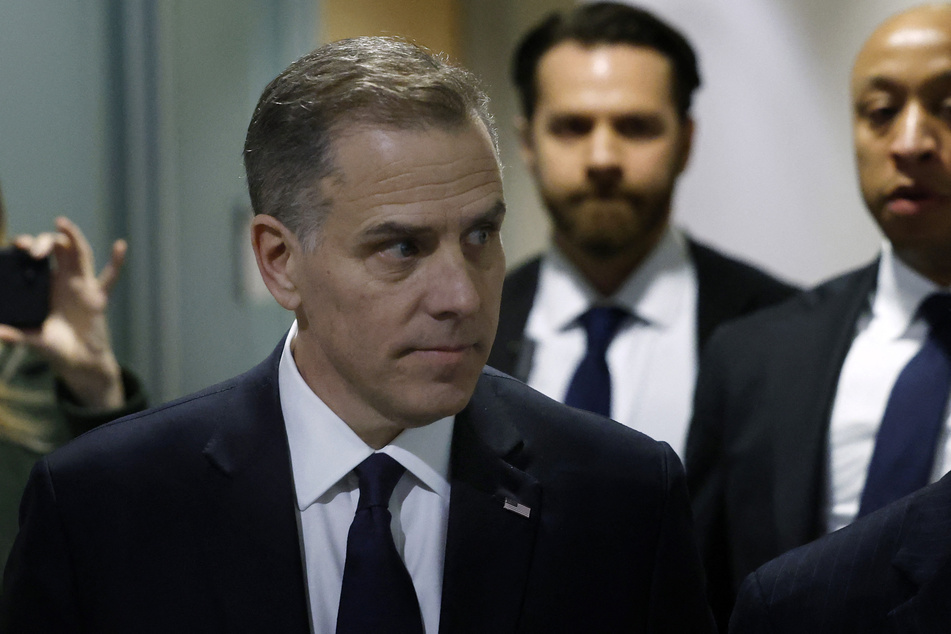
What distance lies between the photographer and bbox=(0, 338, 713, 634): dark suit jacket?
1136 mm

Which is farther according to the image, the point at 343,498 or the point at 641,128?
the point at 641,128

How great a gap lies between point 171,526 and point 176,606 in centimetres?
8

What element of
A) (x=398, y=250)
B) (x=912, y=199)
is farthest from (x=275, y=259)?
(x=912, y=199)

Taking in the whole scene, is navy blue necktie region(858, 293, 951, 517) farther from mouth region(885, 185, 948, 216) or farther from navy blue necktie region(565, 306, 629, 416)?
navy blue necktie region(565, 306, 629, 416)

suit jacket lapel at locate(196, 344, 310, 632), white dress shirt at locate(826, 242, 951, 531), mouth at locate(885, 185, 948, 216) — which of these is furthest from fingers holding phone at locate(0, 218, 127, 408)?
mouth at locate(885, 185, 948, 216)

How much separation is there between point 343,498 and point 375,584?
4.5 inches

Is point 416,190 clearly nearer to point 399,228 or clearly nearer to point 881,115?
point 399,228

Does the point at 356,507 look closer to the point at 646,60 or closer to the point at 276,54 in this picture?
the point at 646,60

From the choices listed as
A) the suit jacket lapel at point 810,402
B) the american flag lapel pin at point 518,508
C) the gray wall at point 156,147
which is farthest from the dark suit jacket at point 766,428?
the gray wall at point 156,147

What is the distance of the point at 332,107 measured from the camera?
1.12 m

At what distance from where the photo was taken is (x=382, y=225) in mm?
1090

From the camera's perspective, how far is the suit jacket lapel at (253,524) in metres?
1.12

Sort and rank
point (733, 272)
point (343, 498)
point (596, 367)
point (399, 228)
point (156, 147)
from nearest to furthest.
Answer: point (399, 228) < point (343, 498) < point (596, 367) < point (733, 272) < point (156, 147)

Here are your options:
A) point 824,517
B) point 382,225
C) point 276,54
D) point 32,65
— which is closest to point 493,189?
point 382,225
